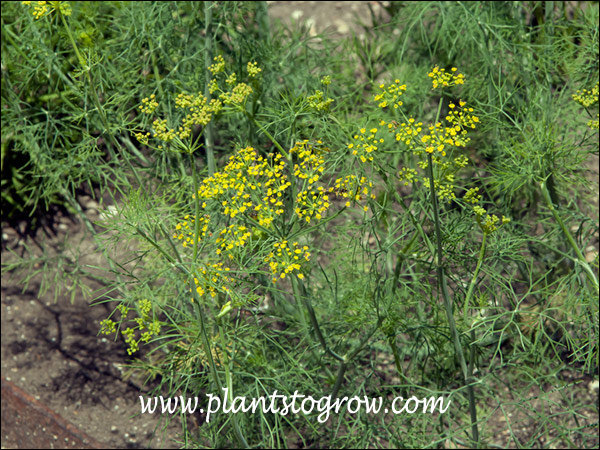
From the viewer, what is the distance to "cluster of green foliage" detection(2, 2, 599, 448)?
84.0 inches

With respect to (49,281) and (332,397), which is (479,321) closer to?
(332,397)

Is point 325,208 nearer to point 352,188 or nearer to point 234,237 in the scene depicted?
point 352,188

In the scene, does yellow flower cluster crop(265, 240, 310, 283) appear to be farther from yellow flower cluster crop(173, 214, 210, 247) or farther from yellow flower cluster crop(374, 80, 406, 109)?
yellow flower cluster crop(374, 80, 406, 109)

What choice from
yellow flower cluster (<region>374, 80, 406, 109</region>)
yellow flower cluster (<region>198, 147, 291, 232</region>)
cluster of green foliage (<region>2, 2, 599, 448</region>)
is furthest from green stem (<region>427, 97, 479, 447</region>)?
yellow flower cluster (<region>198, 147, 291, 232</region>)

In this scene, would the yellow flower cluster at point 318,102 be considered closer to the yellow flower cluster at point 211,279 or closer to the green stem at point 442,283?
the green stem at point 442,283

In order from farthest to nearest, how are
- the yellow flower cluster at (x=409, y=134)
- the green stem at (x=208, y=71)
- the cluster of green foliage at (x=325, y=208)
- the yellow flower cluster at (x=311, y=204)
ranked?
the green stem at (x=208, y=71), the cluster of green foliage at (x=325, y=208), the yellow flower cluster at (x=311, y=204), the yellow flower cluster at (x=409, y=134)

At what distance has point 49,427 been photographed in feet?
12.4

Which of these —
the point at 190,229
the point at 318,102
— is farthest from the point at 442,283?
the point at 190,229

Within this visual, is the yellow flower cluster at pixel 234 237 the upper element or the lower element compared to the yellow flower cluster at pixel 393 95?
lower

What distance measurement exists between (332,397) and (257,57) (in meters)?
1.49

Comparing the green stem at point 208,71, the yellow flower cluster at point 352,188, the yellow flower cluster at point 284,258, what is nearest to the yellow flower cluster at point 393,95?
the yellow flower cluster at point 352,188

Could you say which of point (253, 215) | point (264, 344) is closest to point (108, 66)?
point (253, 215)

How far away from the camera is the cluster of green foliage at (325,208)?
2.13 meters

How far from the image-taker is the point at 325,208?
2043 mm
